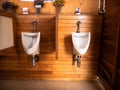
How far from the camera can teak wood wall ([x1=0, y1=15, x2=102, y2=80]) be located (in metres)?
2.39

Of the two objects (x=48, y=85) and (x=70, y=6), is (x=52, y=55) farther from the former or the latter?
(x=70, y=6)

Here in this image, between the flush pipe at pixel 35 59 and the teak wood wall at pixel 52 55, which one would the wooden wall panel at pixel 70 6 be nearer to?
the teak wood wall at pixel 52 55

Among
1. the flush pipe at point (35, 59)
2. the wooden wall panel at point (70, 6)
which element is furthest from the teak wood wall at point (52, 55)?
the wooden wall panel at point (70, 6)

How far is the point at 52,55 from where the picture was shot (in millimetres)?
2512

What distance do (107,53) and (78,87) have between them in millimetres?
784

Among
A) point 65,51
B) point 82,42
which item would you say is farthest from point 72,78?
point 82,42

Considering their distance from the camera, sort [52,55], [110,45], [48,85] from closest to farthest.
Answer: [110,45] < [48,85] < [52,55]

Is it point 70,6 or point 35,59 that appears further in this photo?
point 70,6

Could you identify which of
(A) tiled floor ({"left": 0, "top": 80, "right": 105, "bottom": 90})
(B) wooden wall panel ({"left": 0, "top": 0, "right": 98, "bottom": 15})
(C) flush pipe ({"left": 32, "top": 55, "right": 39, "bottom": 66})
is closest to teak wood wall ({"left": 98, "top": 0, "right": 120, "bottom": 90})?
(A) tiled floor ({"left": 0, "top": 80, "right": 105, "bottom": 90})

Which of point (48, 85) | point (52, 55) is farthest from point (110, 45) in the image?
point (48, 85)

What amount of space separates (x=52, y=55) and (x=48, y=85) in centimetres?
→ 56

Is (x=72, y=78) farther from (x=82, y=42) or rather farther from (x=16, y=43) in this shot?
(x=16, y=43)

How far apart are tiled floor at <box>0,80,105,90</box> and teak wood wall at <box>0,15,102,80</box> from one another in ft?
0.37

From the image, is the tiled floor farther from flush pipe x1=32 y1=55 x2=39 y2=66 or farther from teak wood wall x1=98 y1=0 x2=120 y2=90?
flush pipe x1=32 y1=55 x2=39 y2=66
